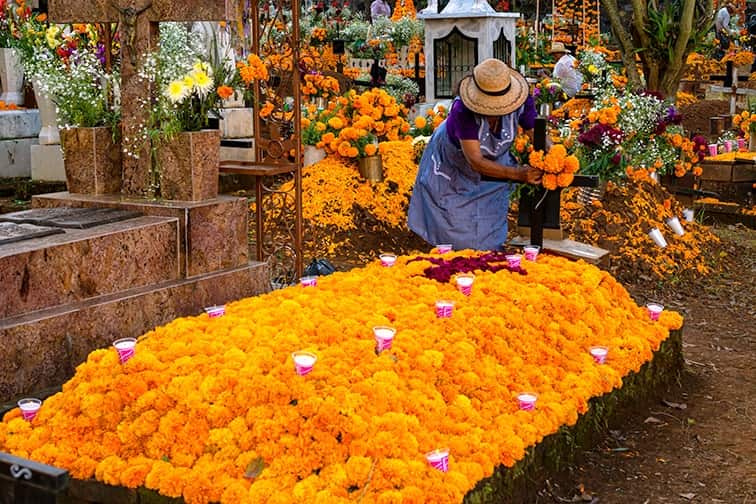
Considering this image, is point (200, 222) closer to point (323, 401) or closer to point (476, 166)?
point (476, 166)

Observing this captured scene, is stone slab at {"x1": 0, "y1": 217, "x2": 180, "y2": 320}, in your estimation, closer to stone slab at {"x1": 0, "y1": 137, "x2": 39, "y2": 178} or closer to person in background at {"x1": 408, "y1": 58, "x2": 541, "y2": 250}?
person in background at {"x1": 408, "y1": 58, "x2": 541, "y2": 250}

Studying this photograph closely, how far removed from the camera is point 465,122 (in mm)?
6883

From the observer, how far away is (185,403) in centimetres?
373

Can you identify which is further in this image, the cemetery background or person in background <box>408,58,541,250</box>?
person in background <box>408,58,541,250</box>

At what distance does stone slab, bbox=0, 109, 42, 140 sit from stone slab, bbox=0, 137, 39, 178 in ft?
0.28

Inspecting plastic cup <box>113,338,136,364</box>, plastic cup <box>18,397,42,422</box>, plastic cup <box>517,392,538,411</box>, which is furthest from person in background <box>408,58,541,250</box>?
plastic cup <box>18,397,42,422</box>

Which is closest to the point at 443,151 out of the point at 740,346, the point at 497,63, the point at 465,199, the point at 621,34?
the point at 465,199

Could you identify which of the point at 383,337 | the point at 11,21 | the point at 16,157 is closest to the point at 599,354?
the point at 383,337

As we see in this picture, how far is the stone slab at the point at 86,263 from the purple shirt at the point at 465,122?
2.18 meters

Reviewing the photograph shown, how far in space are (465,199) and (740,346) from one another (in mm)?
2032

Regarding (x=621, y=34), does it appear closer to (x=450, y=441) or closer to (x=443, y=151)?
(x=443, y=151)

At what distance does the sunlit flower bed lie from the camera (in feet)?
11.5

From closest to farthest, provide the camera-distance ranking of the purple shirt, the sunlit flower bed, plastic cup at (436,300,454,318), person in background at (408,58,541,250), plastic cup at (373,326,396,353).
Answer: the sunlit flower bed → plastic cup at (373,326,396,353) → plastic cup at (436,300,454,318) → person in background at (408,58,541,250) → the purple shirt

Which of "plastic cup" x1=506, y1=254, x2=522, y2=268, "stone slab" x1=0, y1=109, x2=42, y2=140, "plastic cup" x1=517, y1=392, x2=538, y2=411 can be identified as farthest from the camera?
"stone slab" x1=0, y1=109, x2=42, y2=140
